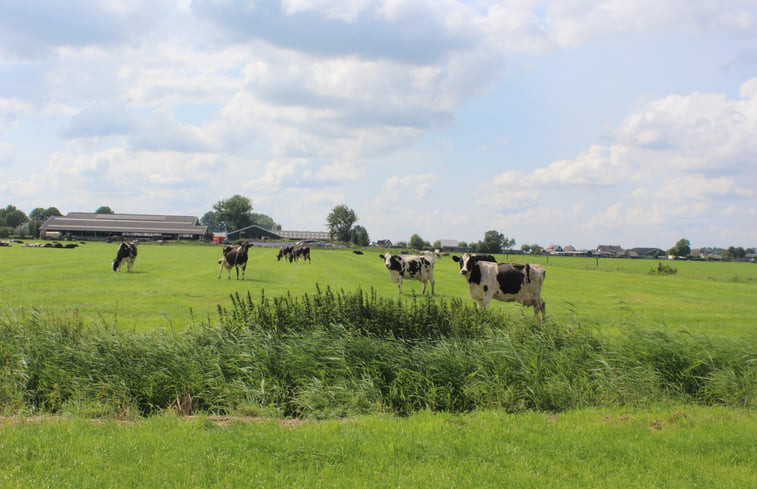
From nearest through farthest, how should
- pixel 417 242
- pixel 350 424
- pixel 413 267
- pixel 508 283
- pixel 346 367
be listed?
pixel 350 424
pixel 346 367
pixel 508 283
pixel 413 267
pixel 417 242

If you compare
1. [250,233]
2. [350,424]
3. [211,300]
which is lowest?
[211,300]

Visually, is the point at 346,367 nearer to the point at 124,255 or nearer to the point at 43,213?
the point at 124,255

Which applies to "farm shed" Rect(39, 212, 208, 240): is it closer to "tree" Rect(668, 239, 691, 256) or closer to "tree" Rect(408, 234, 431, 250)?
"tree" Rect(408, 234, 431, 250)

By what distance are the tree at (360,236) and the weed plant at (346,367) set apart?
506 feet

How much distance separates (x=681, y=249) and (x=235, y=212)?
146 m

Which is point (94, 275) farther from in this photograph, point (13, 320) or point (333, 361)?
point (333, 361)

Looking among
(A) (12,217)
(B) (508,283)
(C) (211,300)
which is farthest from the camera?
(A) (12,217)

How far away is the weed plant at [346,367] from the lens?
819cm

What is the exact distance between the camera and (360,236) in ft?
555

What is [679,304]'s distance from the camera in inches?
981

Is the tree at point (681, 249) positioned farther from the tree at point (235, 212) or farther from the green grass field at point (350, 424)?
the green grass field at point (350, 424)

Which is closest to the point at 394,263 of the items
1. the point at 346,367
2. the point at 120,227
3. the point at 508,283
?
the point at 508,283

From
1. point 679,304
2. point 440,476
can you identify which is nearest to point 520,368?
point 440,476

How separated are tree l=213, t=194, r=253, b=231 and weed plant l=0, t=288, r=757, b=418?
7183 inches
